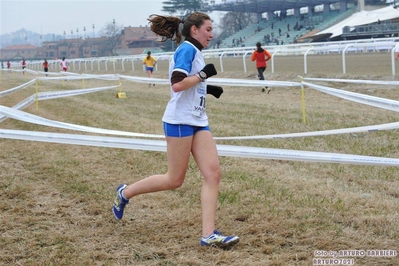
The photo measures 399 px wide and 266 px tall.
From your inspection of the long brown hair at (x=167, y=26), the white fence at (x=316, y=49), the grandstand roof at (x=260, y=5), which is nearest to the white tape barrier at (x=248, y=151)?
the long brown hair at (x=167, y=26)

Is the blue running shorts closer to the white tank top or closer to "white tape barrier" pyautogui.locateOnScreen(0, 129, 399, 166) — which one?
the white tank top

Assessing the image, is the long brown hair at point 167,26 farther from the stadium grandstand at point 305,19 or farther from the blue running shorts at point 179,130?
the stadium grandstand at point 305,19

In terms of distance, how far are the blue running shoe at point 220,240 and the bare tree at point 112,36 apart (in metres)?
110

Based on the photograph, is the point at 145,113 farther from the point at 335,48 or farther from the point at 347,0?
the point at 347,0

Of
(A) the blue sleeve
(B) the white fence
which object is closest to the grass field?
(A) the blue sleeve

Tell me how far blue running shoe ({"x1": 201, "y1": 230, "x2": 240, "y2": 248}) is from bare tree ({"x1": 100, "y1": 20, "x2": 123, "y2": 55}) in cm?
11046

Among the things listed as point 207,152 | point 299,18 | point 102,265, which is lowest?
point 102,265

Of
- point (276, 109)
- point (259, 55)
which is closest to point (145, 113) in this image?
point (276, 109)

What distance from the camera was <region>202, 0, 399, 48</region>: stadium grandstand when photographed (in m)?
56.9

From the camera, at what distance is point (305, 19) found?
7456 centimetres

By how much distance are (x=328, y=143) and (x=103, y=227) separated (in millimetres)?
4678

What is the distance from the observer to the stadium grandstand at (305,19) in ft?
187

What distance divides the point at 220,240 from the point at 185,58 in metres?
1.35

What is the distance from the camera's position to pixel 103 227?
4.88 meters
